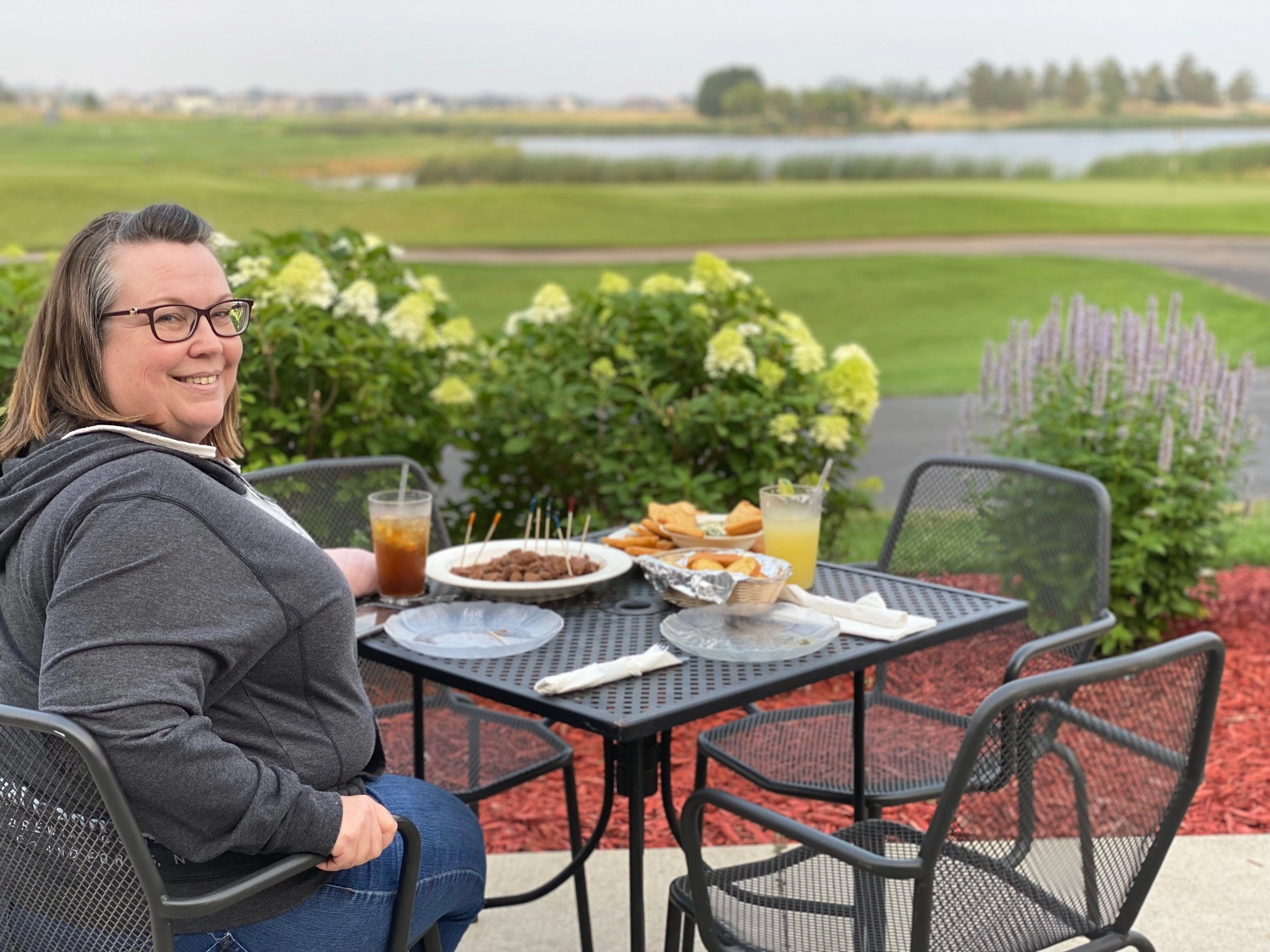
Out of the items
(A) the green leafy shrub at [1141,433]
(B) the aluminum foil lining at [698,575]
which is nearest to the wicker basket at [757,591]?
(B) the aluminum foil lining at [698,575]

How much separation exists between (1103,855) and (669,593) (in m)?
0.89

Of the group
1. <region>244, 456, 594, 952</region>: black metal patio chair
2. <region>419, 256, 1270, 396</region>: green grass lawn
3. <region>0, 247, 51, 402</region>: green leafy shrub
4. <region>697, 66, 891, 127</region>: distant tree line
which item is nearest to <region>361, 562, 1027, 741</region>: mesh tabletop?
<region>244, 456, 594, 952</region>: black metal patio chair

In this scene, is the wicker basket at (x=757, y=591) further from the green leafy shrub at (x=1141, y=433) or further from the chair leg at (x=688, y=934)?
the green leafy shrub at (x=1141, y=433)

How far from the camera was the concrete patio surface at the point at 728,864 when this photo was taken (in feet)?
9.53

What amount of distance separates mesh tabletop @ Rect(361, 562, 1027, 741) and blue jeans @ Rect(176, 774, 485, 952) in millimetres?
194

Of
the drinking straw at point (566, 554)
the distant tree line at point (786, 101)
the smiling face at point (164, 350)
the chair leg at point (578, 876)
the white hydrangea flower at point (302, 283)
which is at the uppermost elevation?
the distant tree line at point (786, 101)

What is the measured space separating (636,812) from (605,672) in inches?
9.1

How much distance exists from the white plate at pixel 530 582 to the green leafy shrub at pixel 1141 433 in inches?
86.1

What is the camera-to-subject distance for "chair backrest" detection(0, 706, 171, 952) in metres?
1.56

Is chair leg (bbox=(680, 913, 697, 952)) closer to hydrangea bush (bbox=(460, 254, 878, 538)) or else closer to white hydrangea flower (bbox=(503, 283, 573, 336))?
hydrangea bush (bbox=(460, 254, 878, 538))

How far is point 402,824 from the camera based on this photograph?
184cm

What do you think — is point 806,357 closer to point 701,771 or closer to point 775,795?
point 775,795

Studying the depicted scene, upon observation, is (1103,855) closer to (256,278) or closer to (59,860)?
(59,860)

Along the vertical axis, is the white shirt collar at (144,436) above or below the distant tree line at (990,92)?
below
